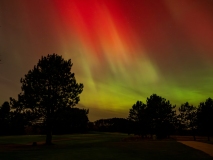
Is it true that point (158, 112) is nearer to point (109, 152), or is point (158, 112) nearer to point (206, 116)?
Answer: point (206, 116)

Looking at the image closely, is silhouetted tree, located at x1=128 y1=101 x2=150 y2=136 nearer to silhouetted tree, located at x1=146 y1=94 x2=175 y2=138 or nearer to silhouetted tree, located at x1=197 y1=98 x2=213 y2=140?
silhouetted tree, located at x1=146 y1=94 x2=175 y2=138

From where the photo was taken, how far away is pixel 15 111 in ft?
119

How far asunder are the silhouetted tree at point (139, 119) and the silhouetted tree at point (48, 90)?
144ft

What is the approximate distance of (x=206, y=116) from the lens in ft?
204

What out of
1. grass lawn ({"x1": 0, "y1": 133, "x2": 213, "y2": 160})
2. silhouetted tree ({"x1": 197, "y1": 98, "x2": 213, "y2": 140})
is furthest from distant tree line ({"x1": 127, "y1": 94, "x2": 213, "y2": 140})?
grass lawn ({"x1": 0, "y1": 133, "x2": 213, "y2": 160})

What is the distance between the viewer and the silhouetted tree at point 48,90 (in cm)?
3531

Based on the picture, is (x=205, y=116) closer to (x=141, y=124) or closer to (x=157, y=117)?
(x=157, y=117)

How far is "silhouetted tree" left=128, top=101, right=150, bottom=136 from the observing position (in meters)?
74.8

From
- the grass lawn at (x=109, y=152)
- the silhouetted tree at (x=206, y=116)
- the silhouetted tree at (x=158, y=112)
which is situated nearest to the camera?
the grass lawn at (x=109, y=152)

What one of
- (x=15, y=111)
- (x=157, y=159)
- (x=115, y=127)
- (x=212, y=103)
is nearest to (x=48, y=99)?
(x=15, y=111)

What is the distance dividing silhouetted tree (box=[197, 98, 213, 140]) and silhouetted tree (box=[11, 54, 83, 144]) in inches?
1654

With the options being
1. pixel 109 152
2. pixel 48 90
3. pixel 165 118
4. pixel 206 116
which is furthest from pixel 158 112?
pixel 109 152

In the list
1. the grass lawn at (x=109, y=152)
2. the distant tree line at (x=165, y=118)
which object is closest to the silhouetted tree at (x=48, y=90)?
the grass lawn at (x=109, y=152)

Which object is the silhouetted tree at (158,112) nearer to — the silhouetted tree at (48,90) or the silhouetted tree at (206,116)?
the silhouetted tree at (206,116)
